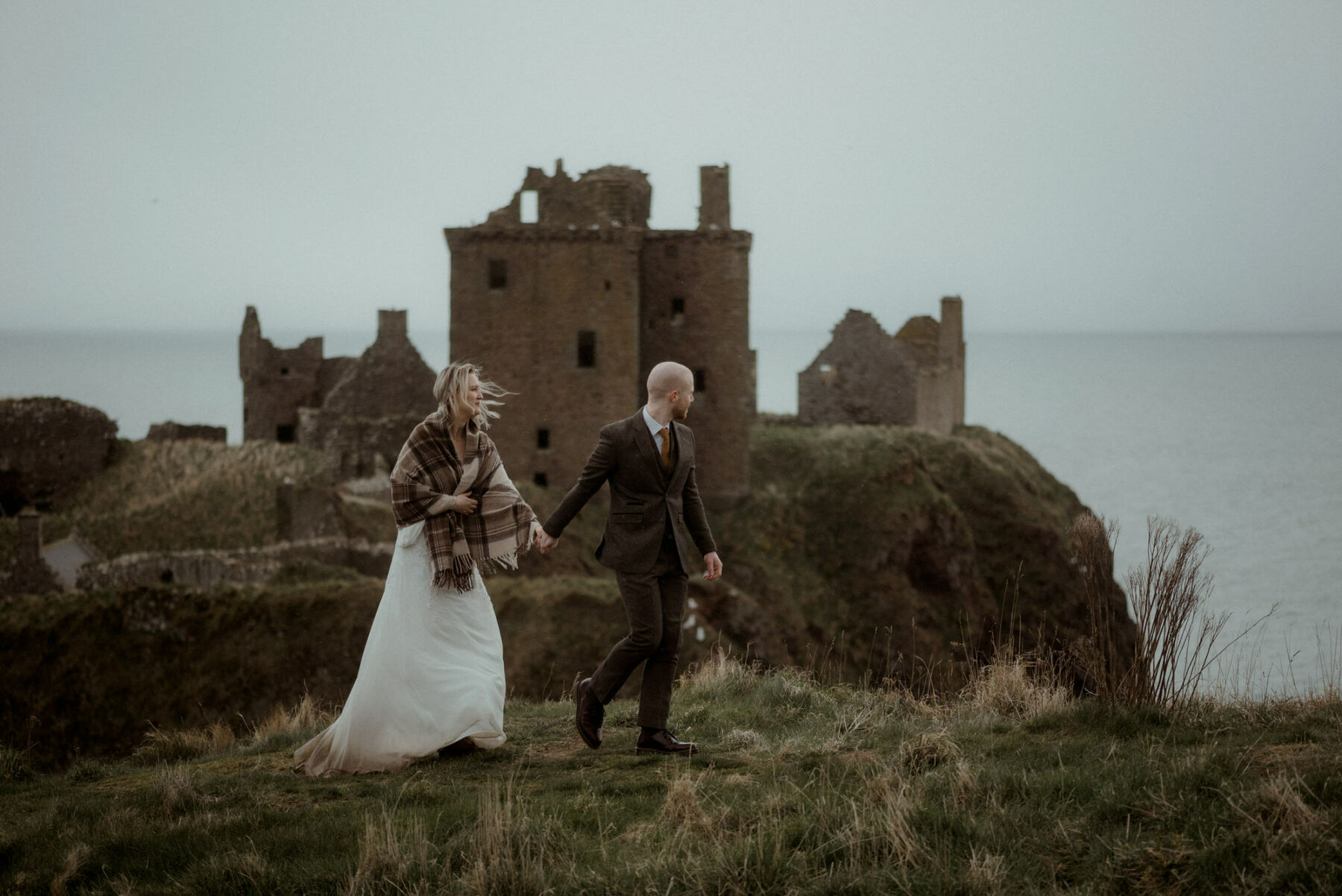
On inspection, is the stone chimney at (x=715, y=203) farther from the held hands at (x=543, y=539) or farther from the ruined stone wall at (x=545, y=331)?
the held hands at (x=543, y=539)

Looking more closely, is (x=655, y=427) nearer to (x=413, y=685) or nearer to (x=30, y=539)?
(x=413, y=685)

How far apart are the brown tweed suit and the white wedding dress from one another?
0.76 metres

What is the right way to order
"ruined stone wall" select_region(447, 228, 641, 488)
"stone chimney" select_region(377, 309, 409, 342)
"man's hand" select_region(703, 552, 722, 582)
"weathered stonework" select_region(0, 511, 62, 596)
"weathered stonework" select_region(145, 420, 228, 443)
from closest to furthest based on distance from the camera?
"man's hand" select_region(703, 552, 722, 582), "weathered stonework" select_region(0, 511, 62, 596), "ruined stone wall" select_region(447, 228, 641, 488), "weathered stonework" select_region(145, 420, 228, 443), "stone chimney" select_region(377, 309, 409, 342)

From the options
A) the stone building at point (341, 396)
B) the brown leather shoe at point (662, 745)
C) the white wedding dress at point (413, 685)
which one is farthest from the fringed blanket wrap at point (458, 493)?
the stone building at point (341, 396)

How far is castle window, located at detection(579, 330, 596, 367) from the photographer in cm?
3425

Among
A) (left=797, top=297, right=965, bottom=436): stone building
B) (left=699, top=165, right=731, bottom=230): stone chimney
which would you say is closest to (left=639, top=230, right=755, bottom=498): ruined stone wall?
(left=699, top=165, right=731, bottom=230): stone chimney

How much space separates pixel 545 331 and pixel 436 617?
2699 cm

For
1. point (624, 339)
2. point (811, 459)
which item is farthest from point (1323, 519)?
point (624, 339)

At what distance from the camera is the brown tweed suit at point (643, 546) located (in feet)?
24.0

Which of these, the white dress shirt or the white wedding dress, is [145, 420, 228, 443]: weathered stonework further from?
the white dress shirt

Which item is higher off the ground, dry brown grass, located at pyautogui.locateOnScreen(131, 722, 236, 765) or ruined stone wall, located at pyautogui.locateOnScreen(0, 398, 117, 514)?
ruined stone wall, located at pyautogui.locateOnScreen(0, 398, 117, 514)

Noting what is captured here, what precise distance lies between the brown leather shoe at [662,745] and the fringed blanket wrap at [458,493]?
145cm

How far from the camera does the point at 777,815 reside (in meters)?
5.62

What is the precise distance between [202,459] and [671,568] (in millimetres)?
30799
